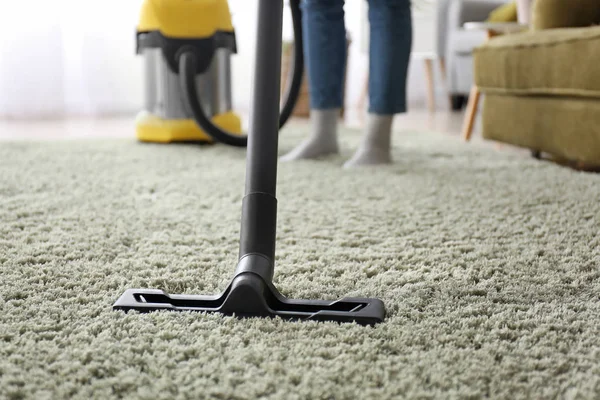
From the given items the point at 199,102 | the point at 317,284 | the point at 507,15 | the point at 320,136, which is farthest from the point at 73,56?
the point at 317,284

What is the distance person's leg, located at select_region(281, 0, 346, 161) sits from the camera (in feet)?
5.12

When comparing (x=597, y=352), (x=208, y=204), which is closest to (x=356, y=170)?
(x=208, y=204)

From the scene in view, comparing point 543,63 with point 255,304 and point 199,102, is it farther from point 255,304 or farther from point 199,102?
point 255,304

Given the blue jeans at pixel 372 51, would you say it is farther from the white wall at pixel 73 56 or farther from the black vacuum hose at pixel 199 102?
the white wall at pixel 73 56

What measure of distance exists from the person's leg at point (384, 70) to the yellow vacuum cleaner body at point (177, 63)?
0.59 m

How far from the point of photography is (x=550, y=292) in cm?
63

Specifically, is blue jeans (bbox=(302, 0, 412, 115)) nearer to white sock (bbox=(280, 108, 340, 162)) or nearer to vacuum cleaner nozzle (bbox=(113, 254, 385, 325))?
white sock (bbox=(280, 108, 340, 162))

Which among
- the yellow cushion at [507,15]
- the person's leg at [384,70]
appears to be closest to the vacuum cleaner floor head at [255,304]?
the person's leg at [384,70]

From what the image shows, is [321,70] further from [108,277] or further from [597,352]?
[597,352]

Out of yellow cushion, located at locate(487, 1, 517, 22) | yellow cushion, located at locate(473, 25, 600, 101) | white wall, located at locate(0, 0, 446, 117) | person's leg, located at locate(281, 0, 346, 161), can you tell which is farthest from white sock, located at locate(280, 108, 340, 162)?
yellow cushion, located at locate(487, 1, 517, 22)

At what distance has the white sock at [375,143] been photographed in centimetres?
150

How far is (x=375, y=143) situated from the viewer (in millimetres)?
1515

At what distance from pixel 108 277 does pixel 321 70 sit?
1.05 meters

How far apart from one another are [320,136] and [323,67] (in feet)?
0.58
